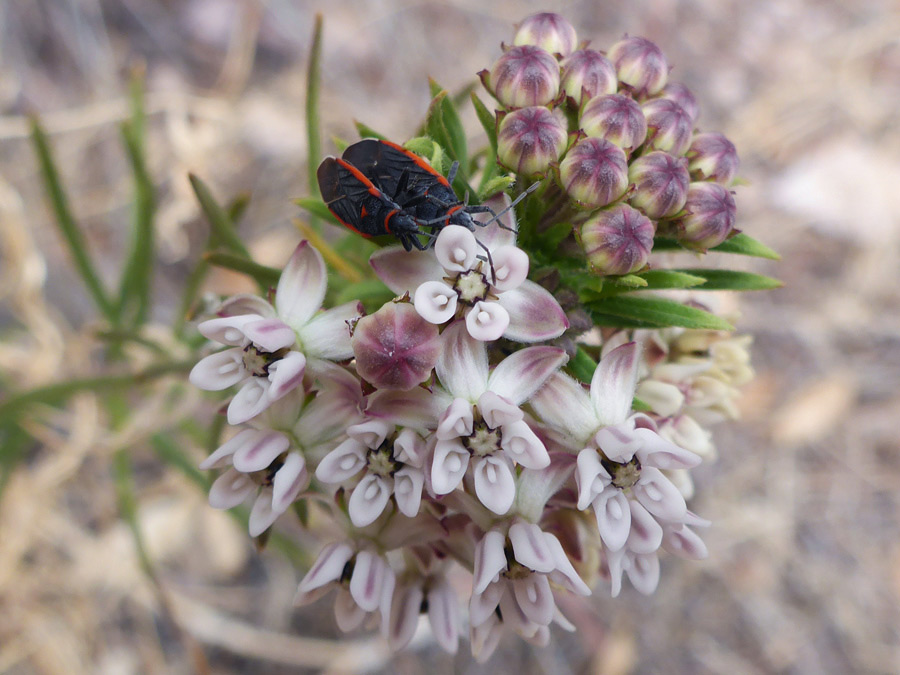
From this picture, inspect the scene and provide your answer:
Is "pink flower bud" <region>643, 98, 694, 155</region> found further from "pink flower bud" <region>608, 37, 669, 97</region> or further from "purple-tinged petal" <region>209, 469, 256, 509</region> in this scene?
"purple-tinged petal" <region>209, 469, 256, 509</region>

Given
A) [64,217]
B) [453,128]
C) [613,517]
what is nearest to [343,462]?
[613,517]

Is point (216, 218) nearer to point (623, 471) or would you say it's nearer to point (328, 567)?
point (328, 567)

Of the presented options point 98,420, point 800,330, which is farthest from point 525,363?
point 800,330

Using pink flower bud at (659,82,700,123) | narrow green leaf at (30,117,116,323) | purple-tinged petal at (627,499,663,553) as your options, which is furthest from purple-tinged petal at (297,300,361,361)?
narrow green leaf at (30,117,116,323)

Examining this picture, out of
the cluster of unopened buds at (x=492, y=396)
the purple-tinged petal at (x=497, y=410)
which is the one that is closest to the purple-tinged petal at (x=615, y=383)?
the cluster of unopened buds at (x=492, y=396)

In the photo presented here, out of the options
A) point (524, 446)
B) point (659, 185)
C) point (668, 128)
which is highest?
point (668, 128)
